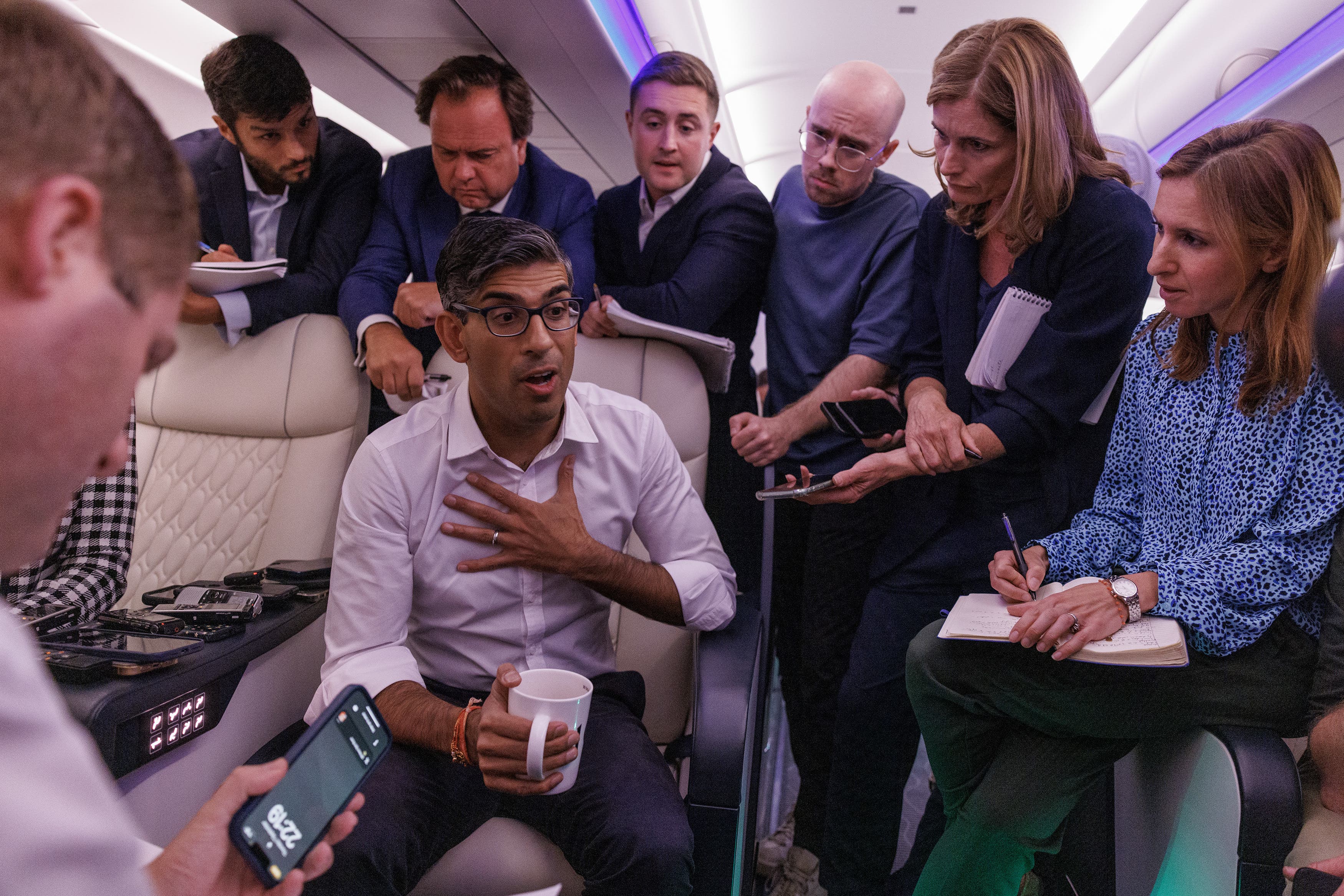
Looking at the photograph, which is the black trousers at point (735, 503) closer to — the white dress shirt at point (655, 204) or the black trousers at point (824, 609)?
the black trousers at point (824, 609)

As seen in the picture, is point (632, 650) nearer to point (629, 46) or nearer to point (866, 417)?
point (866, 417)

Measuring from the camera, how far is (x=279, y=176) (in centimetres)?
248

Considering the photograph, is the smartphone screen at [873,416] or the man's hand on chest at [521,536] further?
the smartphone screen at [873,416]

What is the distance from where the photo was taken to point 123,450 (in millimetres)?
706

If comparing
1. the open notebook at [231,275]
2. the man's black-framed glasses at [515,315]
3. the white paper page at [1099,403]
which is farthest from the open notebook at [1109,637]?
the open notebook at [231,275]

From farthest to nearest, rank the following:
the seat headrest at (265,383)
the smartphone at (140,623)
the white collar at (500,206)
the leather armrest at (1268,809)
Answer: the white collar at (500,206) → the seat headrest at (265,383) → the smartphone at (140,623) → the leather armrest at (1268,809)

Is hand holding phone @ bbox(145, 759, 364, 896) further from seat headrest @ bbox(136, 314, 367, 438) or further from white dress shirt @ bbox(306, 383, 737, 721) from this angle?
seat headrest @ bbox(136, 314, 367, 438)

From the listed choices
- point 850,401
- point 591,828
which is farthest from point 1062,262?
point 591,828

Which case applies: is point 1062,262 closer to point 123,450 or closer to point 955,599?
point 955,599

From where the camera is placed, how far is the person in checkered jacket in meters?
1.79

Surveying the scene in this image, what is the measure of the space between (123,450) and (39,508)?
0.35 ft

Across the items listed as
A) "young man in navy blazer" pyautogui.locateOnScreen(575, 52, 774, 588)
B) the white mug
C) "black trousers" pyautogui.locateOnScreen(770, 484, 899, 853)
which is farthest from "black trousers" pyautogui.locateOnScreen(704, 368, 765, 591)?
the white mug

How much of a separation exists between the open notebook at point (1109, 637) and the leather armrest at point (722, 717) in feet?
1.18

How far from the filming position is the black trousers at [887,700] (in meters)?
2.02
